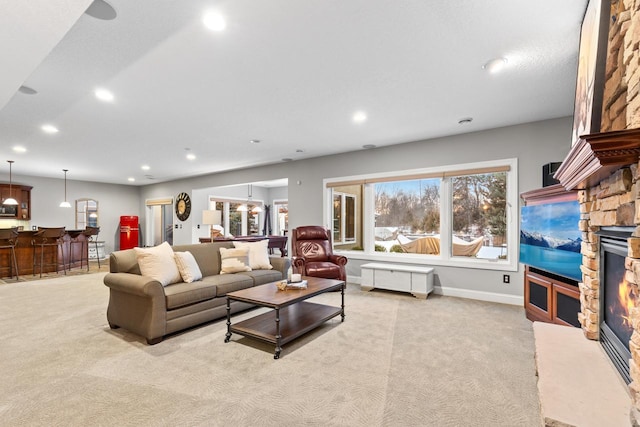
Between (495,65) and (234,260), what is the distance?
365 centimetres

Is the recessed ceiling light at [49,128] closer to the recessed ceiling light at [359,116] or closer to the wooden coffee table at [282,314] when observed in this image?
the wooden coffee table at [282,314]

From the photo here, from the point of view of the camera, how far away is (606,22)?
1.56m

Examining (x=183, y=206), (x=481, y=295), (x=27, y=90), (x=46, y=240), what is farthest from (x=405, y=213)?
(x=46, y=240)

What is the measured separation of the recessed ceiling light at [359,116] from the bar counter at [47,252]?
23.2ft

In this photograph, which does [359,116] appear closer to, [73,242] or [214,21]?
[214,21]

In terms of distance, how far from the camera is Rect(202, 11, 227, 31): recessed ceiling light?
1991 mm

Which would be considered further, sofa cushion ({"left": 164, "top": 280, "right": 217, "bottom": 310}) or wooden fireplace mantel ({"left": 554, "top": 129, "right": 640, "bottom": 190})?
sofa cushion ({"left": 164, "top": 280, "right": 217, "bottom": 310})

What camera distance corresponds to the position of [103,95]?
3.22 meters

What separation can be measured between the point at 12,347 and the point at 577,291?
519 cm

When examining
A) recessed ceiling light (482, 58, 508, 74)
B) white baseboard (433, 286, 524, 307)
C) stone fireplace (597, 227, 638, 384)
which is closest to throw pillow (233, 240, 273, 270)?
white baseboard (433, 286, 524, 307)

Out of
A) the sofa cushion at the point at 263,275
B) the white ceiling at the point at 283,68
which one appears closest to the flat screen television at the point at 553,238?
the white ceiling at the point at 283,68

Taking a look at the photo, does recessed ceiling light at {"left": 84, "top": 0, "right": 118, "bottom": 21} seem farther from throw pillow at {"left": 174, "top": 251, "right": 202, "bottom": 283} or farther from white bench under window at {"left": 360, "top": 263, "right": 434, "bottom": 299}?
white bench under window at {"left": 360, "top": 263, "right": 434, "bottom": 299}

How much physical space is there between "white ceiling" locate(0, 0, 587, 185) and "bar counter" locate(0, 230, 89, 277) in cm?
269

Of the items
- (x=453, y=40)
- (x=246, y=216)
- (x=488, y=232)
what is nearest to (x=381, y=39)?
(x=453, y=40)
